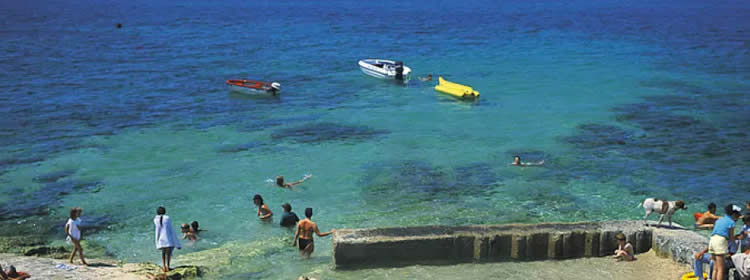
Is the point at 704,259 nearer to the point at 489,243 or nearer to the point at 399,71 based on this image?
the point at 489,243

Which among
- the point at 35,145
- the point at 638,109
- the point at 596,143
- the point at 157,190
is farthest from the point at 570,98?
the point at 35,145

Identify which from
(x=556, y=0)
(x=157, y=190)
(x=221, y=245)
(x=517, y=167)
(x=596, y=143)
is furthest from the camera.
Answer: (x=556, y=0)

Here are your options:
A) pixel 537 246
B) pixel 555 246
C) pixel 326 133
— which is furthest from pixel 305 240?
pixel 326 133

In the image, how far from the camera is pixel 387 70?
1810 inches

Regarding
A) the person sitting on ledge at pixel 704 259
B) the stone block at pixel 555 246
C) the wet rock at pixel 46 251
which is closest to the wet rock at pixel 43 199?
the wet rock at pixel 46 251

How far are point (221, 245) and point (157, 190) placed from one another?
6401 mm

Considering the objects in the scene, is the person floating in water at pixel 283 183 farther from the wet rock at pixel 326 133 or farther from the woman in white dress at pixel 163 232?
the woman in white dress at pixel 163 232

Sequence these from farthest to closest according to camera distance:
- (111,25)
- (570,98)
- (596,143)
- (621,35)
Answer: (111,25) < (621,35) < (570,98) < (596,143)

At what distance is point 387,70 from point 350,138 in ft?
54.2

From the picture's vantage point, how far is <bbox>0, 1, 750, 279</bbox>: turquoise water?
2034 cm

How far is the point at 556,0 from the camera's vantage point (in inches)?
6954

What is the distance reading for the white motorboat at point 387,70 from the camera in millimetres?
45500

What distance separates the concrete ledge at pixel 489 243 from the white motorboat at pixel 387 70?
104 feet

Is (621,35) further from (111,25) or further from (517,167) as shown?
(111,25)
